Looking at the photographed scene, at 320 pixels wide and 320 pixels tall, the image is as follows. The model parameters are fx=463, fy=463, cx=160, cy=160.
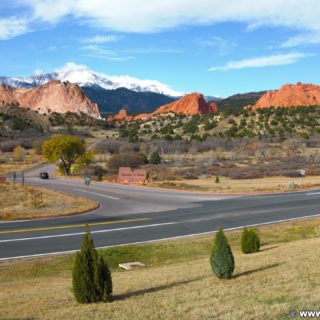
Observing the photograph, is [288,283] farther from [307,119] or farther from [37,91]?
[37,91]

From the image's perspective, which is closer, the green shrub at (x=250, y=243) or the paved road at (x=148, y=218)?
the green shrub at (x=250, y=243)

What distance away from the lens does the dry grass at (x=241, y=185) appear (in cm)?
4078

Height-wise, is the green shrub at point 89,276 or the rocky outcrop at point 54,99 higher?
the rocky outcrop at point 54,99

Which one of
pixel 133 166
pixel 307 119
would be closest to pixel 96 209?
pixel 133 166

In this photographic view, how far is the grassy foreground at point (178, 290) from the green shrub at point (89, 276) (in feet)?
0.67

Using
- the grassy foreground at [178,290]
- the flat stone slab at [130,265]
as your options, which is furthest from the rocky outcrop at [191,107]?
the grassy foreground at [178,290]

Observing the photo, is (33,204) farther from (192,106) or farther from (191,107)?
(192,106)

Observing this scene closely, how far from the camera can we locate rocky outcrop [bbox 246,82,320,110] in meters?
141

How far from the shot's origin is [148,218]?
2583 centimetres

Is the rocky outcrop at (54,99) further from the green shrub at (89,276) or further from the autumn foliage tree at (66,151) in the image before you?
the green shrub at (89,276)

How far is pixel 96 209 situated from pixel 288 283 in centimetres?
2107

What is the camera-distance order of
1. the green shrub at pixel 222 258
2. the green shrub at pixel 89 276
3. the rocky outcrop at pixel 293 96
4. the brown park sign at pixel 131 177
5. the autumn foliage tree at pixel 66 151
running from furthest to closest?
the rocky outcrop at pixel 293 96 → the autumn foliage tree at pixel 66 151 → the brown park sign at pixel 131 177 → the green shrub at pixel 222 258 → the green shrub at pixel 89 276

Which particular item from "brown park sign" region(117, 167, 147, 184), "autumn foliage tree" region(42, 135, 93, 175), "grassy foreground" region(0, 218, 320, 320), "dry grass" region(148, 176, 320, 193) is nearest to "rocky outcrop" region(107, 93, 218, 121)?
"autumn foliage tree" region(42, 135, 93, 175)

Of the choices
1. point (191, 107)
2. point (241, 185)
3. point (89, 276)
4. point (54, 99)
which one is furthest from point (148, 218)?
point (54, 99)
